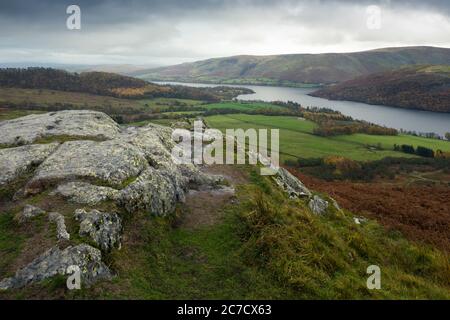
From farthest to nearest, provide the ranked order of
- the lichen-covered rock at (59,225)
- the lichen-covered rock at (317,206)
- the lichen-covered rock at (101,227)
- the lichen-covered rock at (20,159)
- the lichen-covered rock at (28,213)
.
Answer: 1. the lichen-covered rock at (317,206)
2. the lichen-covered rock at (20,159)
3. the lichen-covered rock at (28,213)
4. the lichen-covered rock at (101,227)
5. the lichen-covered rock at (59,225)

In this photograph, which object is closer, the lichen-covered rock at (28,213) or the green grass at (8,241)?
the green grass at (8,241)

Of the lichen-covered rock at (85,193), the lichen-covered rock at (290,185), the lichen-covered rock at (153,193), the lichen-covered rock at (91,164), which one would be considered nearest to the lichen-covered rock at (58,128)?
the lichen-covered rock at (91,164)

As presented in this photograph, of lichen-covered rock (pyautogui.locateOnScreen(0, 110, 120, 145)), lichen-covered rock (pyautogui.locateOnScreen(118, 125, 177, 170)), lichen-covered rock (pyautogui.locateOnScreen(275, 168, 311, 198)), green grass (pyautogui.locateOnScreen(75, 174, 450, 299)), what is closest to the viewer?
green grass (pyautogui.locateOnScreen(75, 174, 450, 299))

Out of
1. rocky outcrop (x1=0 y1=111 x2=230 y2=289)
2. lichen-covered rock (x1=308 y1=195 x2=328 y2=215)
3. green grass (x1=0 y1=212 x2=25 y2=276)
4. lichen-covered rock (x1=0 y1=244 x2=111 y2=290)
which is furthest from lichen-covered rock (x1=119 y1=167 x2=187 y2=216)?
lichen-covered rock (x1=308 y1=195 x2=328 y2=215)

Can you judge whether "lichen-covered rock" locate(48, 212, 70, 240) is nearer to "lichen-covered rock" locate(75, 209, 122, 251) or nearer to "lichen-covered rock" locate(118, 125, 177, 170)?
"lichen-covered rock" locate(75, 209, 122, 251)

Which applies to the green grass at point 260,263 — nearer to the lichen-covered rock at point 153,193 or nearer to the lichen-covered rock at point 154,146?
the lichen-covered rock at point 153,193
